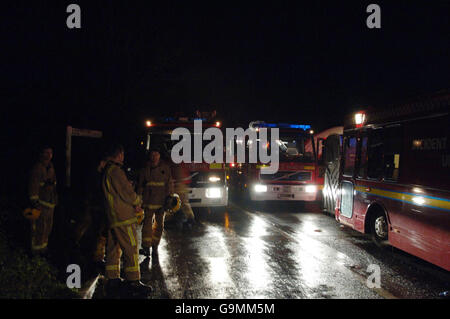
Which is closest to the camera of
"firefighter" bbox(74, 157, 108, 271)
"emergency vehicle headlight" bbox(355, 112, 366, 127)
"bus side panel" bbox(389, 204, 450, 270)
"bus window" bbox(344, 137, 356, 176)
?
"firefighter" bbox(74, 157, 108, 271)

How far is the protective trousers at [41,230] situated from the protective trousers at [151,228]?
59.6 inches

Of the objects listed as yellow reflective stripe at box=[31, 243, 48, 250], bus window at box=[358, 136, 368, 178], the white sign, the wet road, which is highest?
the white sign

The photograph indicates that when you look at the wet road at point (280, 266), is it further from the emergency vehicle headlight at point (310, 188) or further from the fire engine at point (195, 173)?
the emergency vehicle headlight at point (310, 188)

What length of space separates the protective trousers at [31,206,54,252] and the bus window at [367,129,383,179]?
5822 mm

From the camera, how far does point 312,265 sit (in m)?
6.66

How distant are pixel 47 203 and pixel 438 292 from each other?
5.84 meters

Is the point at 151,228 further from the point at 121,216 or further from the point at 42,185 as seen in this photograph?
the point at 121,216

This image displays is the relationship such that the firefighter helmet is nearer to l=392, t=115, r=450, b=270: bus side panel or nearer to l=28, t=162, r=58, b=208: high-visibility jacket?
l=28, t=162, r=58, b=208: high-visibility jacket

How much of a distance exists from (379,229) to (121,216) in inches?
198

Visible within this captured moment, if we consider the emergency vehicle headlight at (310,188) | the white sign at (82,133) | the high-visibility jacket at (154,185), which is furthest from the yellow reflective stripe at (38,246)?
the emergency vehicle headlight at (310,188)

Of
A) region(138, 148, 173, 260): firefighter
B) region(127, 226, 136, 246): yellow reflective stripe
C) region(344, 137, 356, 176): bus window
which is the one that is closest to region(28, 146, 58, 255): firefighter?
region(138, 148, 173, 260): firefighter

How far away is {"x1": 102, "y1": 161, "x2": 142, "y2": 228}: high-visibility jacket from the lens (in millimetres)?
5059

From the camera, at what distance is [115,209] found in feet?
16.6
